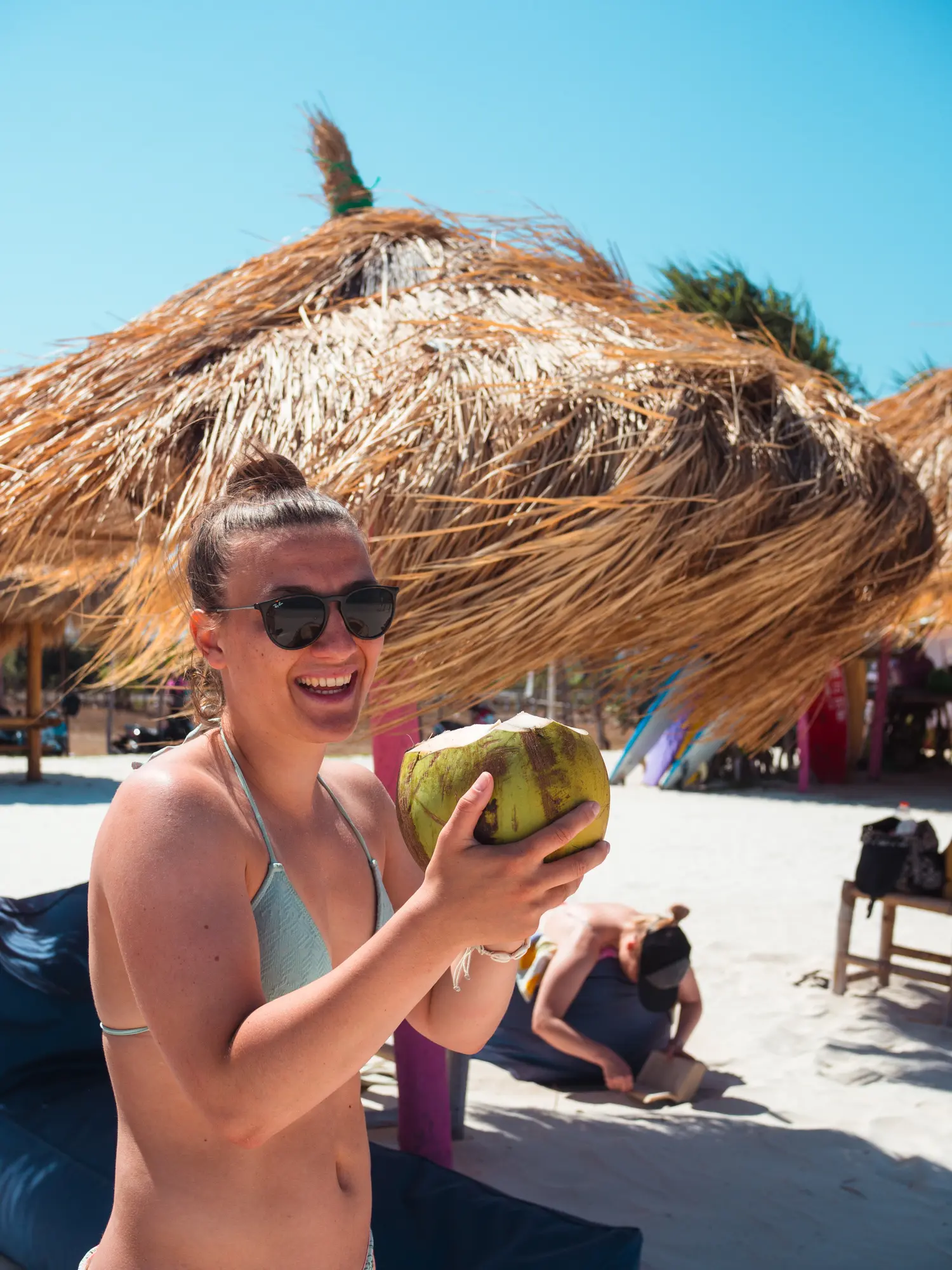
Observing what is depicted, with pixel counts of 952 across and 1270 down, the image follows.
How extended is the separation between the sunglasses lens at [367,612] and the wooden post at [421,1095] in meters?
1.71

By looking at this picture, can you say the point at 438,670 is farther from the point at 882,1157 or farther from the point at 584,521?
the point at 882,1157

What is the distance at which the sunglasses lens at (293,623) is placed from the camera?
1134 millimetres

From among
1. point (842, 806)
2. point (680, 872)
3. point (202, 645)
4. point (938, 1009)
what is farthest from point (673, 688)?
point (842, 806)

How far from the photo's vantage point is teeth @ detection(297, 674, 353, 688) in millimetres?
1160

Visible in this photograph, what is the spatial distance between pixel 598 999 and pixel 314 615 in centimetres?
309

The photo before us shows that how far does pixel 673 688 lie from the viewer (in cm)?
283

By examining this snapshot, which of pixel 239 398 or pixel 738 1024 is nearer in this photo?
pixel 239 398

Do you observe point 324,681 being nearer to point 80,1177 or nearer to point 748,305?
point 80,1177

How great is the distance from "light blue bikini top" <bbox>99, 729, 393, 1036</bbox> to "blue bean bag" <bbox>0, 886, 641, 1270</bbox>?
144 cm

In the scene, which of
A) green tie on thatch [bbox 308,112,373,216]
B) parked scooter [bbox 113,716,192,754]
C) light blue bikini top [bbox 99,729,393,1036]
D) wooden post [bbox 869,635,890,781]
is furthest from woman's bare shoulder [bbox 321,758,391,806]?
wooden post [bbox 869,635,890,781]


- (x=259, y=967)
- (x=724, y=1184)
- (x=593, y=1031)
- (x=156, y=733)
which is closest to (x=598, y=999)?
(x=593, y=1031)

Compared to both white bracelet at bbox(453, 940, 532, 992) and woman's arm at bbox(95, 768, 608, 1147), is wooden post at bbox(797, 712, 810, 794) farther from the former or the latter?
woman's arm at bbox(95, 768, 608, 1147)

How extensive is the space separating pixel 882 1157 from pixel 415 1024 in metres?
2.53

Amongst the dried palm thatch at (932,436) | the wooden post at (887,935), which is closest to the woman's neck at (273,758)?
the wooden post at (887,935)
